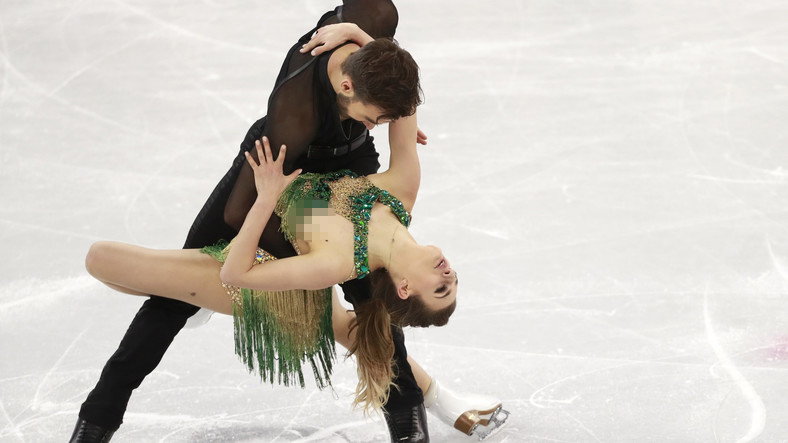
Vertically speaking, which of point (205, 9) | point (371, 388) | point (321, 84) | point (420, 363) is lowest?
point (420, 363)

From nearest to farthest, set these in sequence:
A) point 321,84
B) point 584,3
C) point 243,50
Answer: point 321,84 → point 243,50 → point 584,3

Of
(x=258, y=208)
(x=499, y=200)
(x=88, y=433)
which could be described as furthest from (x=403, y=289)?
(x=499, y=200)

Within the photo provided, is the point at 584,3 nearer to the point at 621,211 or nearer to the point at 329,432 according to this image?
the point at 621,211

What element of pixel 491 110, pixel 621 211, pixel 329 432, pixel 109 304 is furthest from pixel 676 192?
pixel 109 304

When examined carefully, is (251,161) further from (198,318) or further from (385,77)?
(198,318)

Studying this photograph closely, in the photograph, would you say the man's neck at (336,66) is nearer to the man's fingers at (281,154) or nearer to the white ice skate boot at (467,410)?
the man's fingers at (281,154)

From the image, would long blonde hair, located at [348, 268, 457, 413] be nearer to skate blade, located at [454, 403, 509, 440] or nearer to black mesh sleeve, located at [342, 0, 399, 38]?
skate blade, located at [454, 403, 509, 440]

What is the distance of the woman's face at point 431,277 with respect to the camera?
118 inches

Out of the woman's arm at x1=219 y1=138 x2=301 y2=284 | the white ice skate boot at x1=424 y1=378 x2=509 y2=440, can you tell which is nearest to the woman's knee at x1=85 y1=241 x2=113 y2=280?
the woman's arm at x1=219 y1=138 x2=301 y2=284

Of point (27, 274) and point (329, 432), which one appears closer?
point (329, 432)

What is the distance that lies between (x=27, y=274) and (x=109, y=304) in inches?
16.1

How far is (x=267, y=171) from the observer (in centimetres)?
289

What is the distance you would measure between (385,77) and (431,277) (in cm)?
59

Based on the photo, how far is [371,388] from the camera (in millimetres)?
3207
